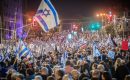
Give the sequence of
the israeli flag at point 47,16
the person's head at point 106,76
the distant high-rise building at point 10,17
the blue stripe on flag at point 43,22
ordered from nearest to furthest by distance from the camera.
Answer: the person's head at point 106,76 < the israeli flag at point 47,16 < the blue stripe on flag at point 43,22 < the distant high-rise building at point 10,17

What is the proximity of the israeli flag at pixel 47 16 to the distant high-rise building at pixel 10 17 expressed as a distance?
63.9m

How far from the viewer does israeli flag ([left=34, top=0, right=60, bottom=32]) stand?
657 inches

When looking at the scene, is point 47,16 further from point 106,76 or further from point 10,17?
point 10,17

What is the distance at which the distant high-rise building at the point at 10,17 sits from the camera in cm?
8816

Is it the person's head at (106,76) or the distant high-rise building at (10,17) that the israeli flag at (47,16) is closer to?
the person's head at (106,76)

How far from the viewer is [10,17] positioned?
322 feet

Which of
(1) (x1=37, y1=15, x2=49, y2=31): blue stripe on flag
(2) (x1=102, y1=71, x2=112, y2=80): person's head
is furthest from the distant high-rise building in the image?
(2) (x1=102, y1=71, x2=112, y2=80): person's head

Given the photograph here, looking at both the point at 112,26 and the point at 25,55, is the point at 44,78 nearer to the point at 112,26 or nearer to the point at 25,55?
the point at 25,55

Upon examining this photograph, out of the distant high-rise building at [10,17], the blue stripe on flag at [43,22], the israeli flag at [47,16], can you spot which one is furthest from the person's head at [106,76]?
the distant high-rise building at [10,17]

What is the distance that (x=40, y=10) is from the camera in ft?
57.1

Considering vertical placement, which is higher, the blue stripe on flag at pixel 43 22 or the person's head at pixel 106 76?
the blue stripe on flag at pixel 43 22

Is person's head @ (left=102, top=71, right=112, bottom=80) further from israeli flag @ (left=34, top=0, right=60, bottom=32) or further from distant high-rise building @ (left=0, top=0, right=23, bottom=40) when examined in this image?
distant high-rise building @ (left=0, top=0, right=23, bottom=40)

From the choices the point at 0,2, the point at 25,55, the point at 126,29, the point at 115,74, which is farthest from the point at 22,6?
the point at 115,74

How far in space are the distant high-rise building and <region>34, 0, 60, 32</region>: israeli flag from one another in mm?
63945
